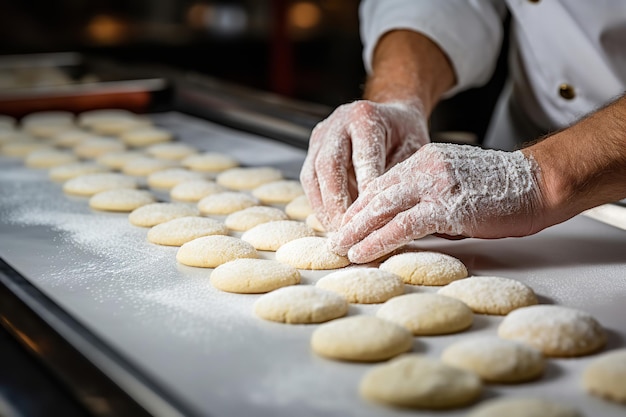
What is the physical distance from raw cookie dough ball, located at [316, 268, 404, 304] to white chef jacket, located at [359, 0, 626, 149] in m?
1.02

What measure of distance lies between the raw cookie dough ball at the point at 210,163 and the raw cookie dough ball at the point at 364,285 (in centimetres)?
101

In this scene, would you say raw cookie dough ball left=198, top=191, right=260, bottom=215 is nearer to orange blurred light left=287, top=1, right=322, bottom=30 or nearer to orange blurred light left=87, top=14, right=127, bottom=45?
orange blurred light left=87, top=14, right=127, bottom=45

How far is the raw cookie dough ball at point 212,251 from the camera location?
166cm

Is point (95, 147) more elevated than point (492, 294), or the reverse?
point (492, 294)

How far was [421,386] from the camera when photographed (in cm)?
108

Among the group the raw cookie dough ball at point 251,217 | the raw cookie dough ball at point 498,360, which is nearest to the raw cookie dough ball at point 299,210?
the raw cookie dough ball at point 251,217

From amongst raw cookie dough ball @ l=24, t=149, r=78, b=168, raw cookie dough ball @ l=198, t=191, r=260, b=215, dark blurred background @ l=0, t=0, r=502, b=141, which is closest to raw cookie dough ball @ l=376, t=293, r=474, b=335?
raw cookie dough ball @ l=198, t=191, r=260, b=215

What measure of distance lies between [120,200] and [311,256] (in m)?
0.66

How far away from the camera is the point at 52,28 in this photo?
16.0 ft

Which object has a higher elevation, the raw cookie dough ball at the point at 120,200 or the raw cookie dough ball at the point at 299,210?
the raw cookie dough ball at the point at 299,210

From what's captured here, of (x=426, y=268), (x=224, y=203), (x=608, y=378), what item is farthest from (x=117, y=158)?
(x=608, y=378)

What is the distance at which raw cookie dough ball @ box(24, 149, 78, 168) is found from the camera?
2520mm

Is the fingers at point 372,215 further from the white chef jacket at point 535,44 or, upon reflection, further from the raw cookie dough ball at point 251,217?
the white chef jacket at point 535,44

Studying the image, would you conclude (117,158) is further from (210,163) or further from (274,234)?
(274,234)
